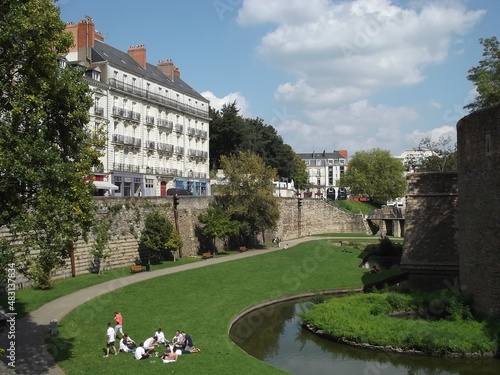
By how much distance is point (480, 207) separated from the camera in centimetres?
2195

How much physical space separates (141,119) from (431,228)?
110 feet

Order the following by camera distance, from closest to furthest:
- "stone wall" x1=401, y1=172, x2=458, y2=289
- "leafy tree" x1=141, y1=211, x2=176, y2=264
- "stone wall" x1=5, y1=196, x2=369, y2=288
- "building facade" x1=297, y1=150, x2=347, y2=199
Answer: "stone wall" x1=5, y1=196, x2=369, y2=288
"stone wall" x1=401, y1=172, x2=458, y2=289
"leafy tree" x1=141, y1=211, x2=176, y2=264
"building facade" x1=297, y1=150, x2=347, y2=199

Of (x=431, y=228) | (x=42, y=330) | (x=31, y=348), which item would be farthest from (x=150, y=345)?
(x=431, y=228)

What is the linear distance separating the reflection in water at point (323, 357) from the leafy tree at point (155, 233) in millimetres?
13061

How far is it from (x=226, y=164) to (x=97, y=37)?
21944mm

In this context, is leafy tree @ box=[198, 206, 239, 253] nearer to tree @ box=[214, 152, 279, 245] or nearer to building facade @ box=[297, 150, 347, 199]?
tree @ box=[214, 152, 279, 245]

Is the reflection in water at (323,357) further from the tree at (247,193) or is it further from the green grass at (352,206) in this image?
the green grass at (352,206)

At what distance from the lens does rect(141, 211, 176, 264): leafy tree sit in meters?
36.2

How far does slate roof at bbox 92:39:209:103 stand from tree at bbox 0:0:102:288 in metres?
37.4

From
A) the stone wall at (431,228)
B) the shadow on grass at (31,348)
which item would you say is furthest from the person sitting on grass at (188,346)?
the stone wall at (431,228)

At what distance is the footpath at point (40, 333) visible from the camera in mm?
15828

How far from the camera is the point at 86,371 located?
15820 millimetres

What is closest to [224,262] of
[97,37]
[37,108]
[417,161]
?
[37,108]

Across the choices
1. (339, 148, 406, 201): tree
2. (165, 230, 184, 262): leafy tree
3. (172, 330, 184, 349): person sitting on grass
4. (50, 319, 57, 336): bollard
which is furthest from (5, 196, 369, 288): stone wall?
(339, 148, 406, 201): tree
